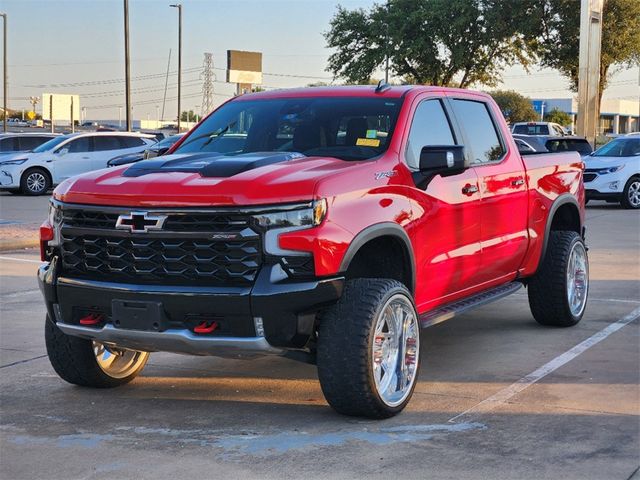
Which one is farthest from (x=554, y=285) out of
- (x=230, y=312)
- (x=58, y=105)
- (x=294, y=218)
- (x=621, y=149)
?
(x=58, y=105)

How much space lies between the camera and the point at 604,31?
48.1 meters

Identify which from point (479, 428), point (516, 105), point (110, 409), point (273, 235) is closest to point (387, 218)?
point (273, 235)

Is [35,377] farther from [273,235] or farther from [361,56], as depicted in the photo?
[361,56]

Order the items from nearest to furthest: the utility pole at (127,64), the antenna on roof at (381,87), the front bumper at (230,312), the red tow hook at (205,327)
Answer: the front bumper at (230,312) < the red tow hook at (205,327) < the antenna on roof at (381,87) < the utility pole at (127,64)

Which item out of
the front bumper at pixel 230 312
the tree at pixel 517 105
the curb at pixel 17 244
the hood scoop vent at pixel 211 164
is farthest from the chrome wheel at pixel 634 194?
the tree at pixel 517 105

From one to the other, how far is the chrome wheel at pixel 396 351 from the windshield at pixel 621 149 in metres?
16.9

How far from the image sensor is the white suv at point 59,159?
25.7 m

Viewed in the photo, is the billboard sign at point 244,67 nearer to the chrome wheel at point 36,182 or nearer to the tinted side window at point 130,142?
the tinted side window at point 130,142

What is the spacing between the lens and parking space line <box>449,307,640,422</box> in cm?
576

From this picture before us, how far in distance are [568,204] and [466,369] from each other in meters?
2.30

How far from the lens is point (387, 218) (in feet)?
18.6

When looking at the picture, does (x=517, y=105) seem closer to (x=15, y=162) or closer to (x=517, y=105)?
(x=517, y=105)

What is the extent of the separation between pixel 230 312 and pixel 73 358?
1.50m

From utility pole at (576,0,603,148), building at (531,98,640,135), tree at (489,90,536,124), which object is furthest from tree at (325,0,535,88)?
building at (531,98,640,135)
